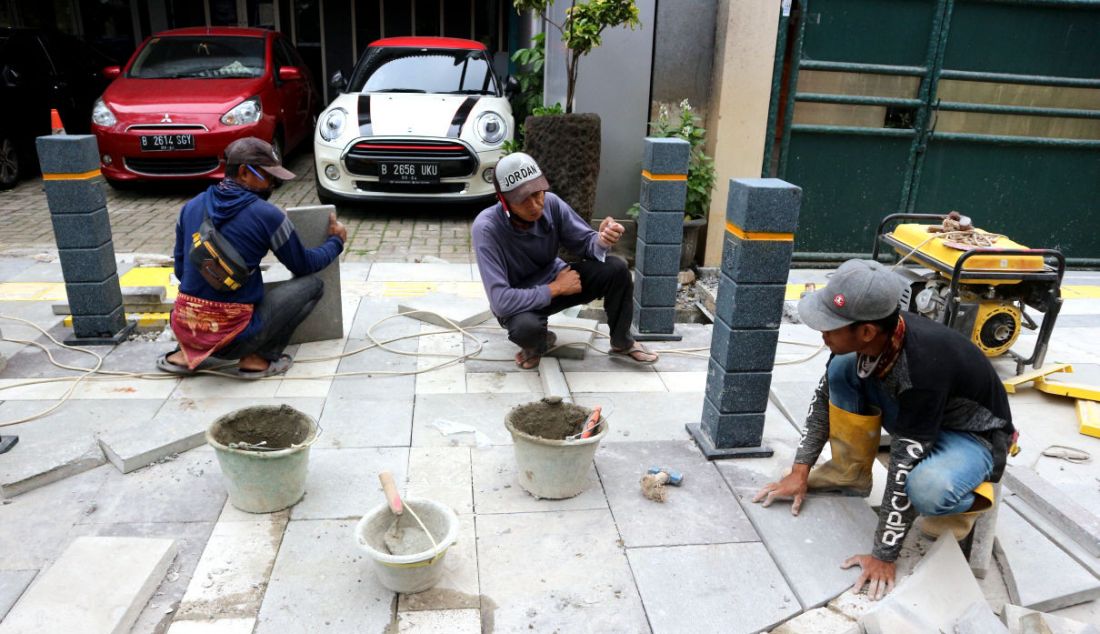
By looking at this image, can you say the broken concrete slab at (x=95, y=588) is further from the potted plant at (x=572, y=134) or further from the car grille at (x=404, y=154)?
the car grille at (x=404, y=154)

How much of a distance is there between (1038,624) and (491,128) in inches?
274

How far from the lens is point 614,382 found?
493 cm

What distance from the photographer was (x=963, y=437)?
9.86ft

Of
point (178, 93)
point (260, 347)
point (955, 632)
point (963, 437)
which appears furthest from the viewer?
point (178, 93)

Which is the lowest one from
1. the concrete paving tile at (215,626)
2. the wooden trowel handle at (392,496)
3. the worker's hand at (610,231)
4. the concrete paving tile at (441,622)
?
the concrete paving tile at (215,626)

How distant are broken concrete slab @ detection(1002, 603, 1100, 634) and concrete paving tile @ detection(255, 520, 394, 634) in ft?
7.46

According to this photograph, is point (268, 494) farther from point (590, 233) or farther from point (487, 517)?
point (590, 233)

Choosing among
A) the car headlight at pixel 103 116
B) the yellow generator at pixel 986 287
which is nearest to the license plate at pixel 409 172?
the car headlight at pixel 103 116

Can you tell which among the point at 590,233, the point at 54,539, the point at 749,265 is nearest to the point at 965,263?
the point at 749,265

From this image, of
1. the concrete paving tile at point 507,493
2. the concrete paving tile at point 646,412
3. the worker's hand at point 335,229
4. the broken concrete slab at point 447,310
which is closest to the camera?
the concrete paving tile at point 507,493

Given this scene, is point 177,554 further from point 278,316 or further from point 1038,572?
point 1038,572

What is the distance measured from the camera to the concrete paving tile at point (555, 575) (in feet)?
9.54

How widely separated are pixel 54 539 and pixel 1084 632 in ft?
12.9

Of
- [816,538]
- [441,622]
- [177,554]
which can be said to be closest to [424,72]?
[177,554]
